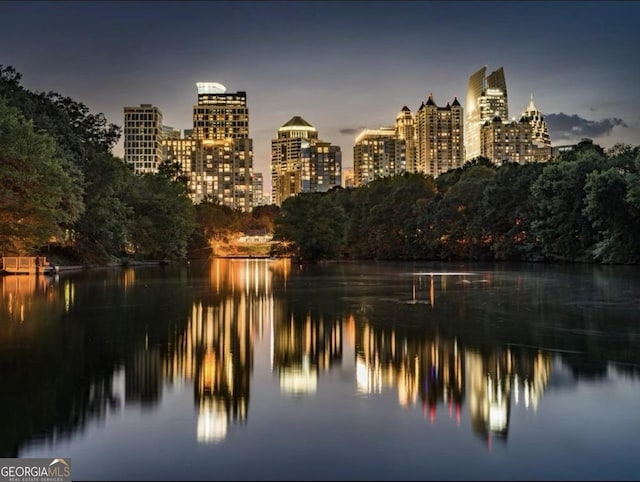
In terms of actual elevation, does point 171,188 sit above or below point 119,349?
above

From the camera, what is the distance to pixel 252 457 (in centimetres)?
682

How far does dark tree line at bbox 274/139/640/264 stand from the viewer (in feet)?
194

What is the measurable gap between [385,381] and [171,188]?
79885 mm

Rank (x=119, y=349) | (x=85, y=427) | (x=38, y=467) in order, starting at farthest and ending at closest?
1. (x=119, y=349)
2. (x=85, y=427)
3. (x=38, y=467)

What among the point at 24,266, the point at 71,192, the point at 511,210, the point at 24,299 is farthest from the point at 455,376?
the point at 511,210

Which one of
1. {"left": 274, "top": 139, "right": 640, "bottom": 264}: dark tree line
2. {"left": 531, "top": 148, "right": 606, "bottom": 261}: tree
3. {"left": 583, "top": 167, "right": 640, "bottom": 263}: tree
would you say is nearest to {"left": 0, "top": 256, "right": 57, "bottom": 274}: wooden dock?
{"left": 274, "top": 139, "right": 640, "bottom": 264}: dark tree line

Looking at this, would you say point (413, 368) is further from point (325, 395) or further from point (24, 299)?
point (24, 299)

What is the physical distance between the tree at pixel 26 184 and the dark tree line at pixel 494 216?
4240cm

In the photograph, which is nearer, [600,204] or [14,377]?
[14,377]

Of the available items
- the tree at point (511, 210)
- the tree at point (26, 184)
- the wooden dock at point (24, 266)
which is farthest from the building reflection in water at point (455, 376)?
the tree at point (511, 210)

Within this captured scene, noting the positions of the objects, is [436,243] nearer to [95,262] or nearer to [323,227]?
[323,227]

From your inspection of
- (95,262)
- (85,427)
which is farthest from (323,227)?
(85,427)
